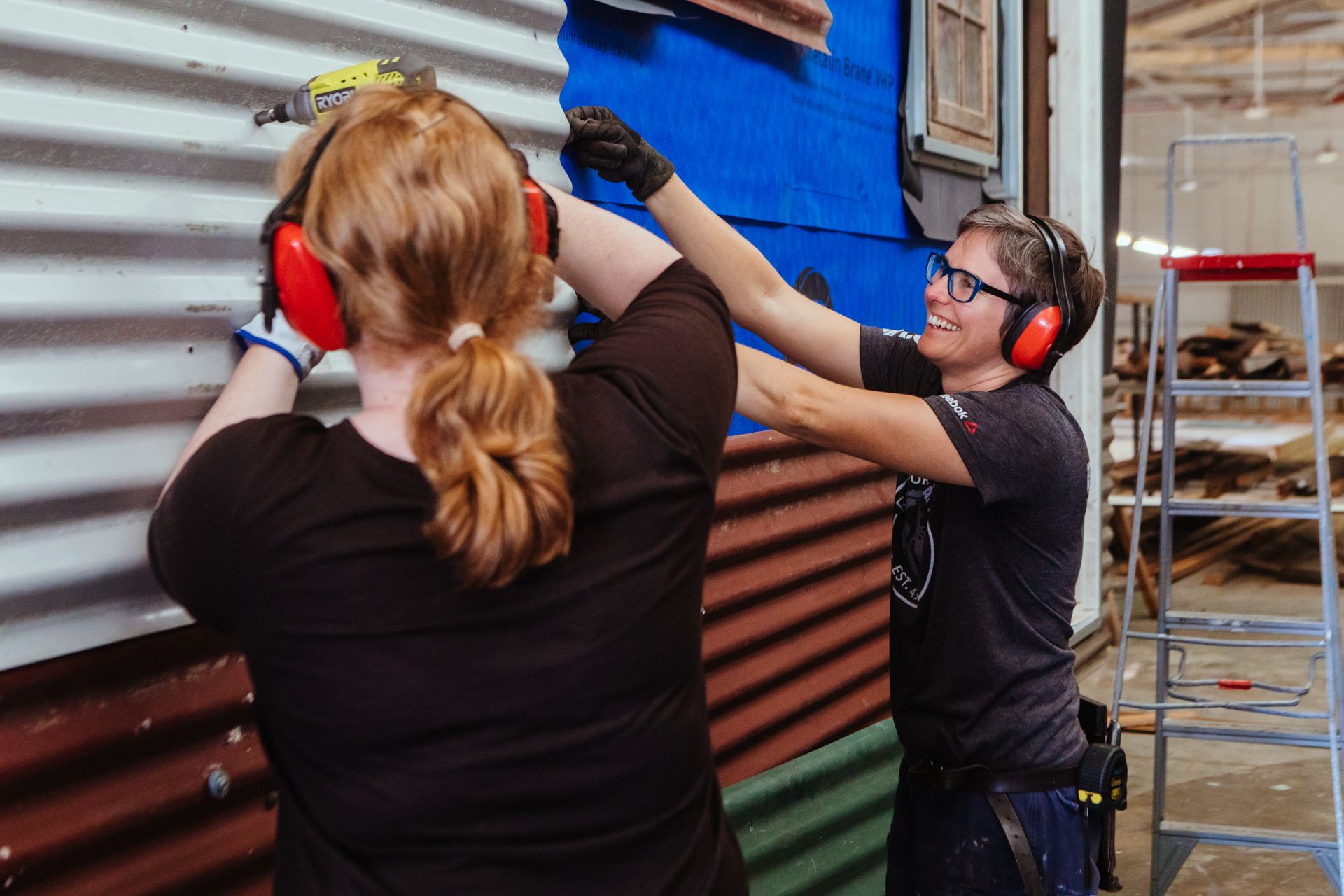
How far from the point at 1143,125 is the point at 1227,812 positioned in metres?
18.2

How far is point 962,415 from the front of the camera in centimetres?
200

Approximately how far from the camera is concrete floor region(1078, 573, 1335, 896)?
12.9 ft

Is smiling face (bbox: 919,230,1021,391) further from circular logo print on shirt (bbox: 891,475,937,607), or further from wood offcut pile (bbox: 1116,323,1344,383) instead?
wood offcut pile (bbox: 1116,323,1344,383)

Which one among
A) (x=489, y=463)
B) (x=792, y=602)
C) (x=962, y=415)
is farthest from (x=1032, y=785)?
(x=489, y=463)

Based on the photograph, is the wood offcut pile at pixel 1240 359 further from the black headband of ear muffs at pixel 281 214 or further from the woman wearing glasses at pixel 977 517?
the black headband of ear muffs at pixel 281 214

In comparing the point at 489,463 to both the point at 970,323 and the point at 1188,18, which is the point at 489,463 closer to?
the point at 970,323

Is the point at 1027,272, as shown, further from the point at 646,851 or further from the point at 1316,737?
the point at 1316,737

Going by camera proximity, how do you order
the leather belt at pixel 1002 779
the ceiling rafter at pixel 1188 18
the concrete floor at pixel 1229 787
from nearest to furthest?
the leather belt at pixel 1002 779 < the concrete floor at pixel 1229 787 < the ceiling rafter at pixel 1188 18

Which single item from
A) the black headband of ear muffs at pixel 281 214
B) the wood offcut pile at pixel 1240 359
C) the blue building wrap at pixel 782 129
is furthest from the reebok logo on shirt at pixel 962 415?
the wood offcut pile at pixel 1240 359

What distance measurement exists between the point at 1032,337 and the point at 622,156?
84 centimetres

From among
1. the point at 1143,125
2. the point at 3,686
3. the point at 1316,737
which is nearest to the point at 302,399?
the point at 3,686

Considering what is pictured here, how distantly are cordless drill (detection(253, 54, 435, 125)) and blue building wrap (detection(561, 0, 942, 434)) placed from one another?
822 millimetres

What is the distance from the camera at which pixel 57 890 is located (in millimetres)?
1438

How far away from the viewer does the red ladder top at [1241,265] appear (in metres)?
3.59
